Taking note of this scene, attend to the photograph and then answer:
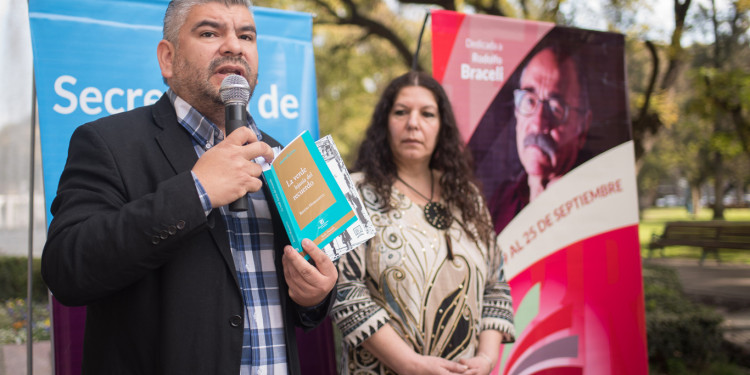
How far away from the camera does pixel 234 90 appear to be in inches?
49.6

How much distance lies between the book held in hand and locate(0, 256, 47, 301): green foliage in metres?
4.55

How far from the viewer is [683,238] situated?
10.2 meters

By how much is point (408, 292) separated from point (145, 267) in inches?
44.9

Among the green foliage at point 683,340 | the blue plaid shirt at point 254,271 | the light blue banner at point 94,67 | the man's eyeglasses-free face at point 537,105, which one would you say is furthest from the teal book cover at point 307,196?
the green foliage at point 683,340

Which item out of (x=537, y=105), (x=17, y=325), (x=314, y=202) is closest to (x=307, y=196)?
(x=314, y=202)

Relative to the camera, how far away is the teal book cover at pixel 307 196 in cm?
127

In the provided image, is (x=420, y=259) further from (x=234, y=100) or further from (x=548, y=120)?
(x=548, y=120)

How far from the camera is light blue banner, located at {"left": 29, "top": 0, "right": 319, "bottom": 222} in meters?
2.16

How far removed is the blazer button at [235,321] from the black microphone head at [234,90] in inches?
19.3

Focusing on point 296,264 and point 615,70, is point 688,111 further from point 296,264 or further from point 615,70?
point 296,264

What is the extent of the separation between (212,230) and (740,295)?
893cm

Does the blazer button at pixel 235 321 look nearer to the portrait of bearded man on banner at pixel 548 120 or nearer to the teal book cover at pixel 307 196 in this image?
the teal book cover at pixel 307 196

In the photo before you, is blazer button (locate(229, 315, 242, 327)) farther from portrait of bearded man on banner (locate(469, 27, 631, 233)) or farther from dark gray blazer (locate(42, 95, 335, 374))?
portrait of bearded man on banner (locate(469, 27, 631, 233))

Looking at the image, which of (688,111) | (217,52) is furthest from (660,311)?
(217,52)
